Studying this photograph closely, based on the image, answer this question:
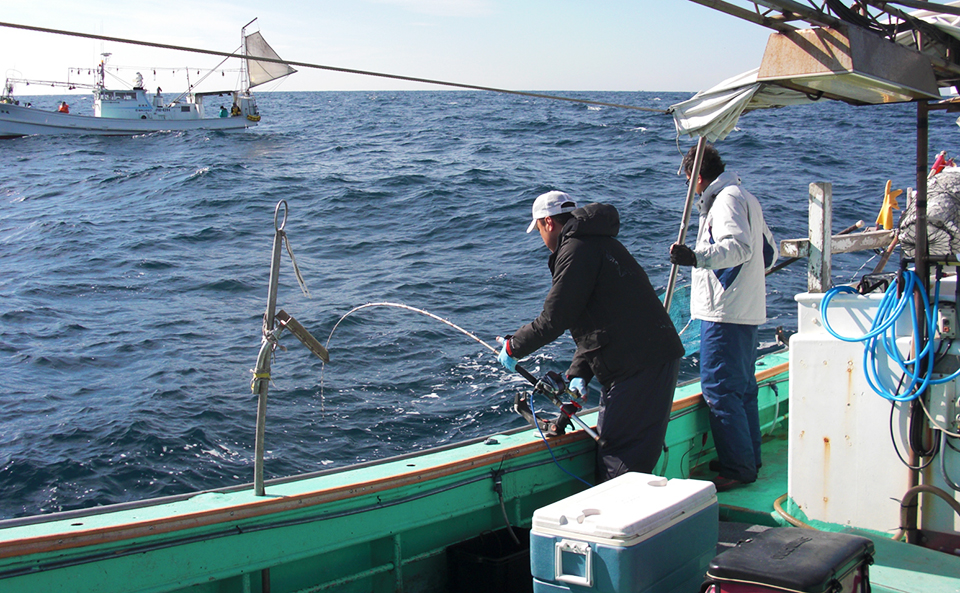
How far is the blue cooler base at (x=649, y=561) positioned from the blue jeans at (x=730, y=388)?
1257 millimetres

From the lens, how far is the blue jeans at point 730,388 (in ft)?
11.9

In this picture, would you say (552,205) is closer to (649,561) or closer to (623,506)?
(623,506)

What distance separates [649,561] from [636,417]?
0.95 m

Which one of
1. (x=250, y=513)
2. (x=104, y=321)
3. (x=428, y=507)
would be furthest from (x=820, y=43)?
(x=104, y=321)

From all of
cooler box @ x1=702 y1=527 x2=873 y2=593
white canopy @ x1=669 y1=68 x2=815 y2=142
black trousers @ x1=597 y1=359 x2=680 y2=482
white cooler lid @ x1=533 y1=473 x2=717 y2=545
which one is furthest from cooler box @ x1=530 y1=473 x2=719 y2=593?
white canopy @ x1=669 y1=68 x2=815 y2=142

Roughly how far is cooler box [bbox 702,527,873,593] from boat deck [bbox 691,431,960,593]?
42cm

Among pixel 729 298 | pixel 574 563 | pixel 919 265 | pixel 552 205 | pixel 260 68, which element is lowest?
pixel 574 563

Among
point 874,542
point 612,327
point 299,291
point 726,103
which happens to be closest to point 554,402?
point 612,327

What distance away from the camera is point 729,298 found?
3.55 metres

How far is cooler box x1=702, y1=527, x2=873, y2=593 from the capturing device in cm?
194

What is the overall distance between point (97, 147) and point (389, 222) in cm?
3044

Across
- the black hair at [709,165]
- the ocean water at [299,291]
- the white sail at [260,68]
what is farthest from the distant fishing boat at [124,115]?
the black hair at [709,165]

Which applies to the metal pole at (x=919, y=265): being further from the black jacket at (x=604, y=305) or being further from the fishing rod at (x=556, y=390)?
the fishing rod at (x=556, y=390)

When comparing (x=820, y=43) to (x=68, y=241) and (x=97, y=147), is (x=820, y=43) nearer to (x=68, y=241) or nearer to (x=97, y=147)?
(x=68, y=241)
